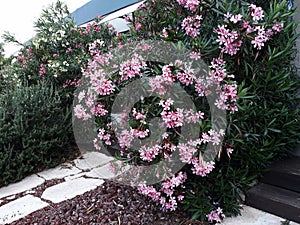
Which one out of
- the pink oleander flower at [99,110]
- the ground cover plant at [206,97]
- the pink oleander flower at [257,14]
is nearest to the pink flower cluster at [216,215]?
the ground cover plant at [206,97]

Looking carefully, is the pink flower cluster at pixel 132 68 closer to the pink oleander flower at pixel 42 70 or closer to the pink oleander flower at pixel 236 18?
the pink oleander flower at pixel 236 18

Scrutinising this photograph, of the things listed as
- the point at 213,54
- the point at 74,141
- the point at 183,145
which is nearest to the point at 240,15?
the point at 213,54

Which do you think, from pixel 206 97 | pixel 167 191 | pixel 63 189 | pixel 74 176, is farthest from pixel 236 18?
pixel 74 176

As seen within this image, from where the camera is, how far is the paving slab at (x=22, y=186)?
2.67 metres

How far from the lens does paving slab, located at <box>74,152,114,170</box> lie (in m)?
3.06

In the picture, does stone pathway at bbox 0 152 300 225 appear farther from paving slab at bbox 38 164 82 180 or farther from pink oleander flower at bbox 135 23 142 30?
pink oleander flower at bbox 135 23 142 30

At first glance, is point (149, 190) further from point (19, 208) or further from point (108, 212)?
point (19, 208)

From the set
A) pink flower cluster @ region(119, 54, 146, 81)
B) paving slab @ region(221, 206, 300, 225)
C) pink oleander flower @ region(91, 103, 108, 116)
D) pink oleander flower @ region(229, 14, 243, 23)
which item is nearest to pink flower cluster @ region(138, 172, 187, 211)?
paving slab @ region(221, 206, 300, 225)

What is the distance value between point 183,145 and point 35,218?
1299 millimetres

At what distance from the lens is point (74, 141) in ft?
11.5

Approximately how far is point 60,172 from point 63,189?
0.48 m

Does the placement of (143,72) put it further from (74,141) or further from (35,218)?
(74,141)

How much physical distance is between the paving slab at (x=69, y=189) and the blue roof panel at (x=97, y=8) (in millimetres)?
3561

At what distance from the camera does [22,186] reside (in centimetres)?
277
